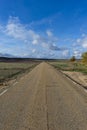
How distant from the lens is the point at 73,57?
576 feet

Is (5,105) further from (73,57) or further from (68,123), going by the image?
(73,57)

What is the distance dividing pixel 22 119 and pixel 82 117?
1914 mm

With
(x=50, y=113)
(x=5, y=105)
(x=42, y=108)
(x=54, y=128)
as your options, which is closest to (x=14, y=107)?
(x=5, y=105)

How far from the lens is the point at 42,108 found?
8.73 meters

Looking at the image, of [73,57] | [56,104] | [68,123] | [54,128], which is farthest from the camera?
[73,57]

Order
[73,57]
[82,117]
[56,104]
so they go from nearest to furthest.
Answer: [82,117] < [56,104] < [73,57]

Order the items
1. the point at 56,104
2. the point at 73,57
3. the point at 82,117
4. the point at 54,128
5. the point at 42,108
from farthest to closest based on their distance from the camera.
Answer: the point at 73,57 < the point at 56,104 < the point at 42,108 < the point at 82,117 < the point at 54,128

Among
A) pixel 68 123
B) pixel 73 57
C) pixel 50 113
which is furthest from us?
pixel 73 57

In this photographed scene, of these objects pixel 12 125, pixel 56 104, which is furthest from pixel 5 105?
pixel 12 125

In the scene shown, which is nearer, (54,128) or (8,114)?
(54,128)

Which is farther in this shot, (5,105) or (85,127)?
(5,105)

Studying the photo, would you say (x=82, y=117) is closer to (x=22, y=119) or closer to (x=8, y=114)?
(x=22, y=119)

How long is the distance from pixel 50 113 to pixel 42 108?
86 centimetres

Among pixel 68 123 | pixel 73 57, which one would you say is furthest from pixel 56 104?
pixel 73 57
